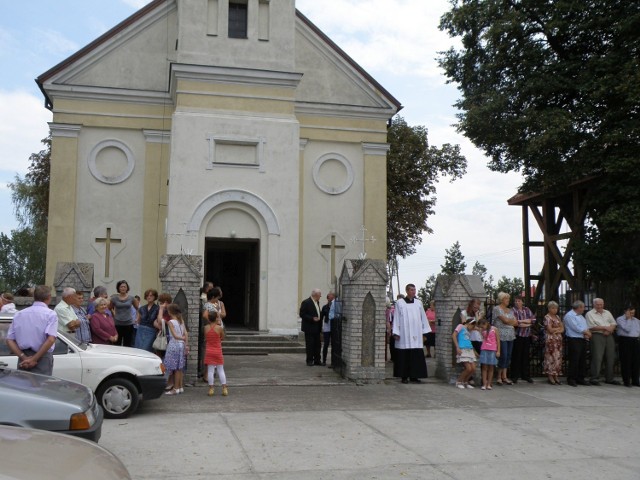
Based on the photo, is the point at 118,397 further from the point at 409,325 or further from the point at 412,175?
the point at 412,175

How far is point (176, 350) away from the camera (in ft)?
36.8

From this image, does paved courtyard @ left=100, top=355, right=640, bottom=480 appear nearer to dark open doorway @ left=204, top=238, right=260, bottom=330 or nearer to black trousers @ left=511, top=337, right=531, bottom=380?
black trousers @ left=511, top=337, right=531, bottom=380

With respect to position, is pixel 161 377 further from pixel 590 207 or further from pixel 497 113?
pixel 590 207

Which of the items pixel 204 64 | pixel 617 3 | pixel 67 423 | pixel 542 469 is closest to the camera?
pixel 67 423

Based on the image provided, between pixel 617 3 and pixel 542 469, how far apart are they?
1544 cm

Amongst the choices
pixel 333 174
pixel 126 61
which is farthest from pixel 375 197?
pixel 126 61

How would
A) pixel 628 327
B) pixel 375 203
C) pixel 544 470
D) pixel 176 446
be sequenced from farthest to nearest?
pixel 375 203 → pixel 628 327 → pixel 176 446 → pixel 544 470

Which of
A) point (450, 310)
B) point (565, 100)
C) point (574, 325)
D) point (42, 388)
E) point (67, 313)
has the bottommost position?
point (42, 388)

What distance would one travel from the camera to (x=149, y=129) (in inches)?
869

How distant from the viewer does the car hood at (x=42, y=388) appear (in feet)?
19.3

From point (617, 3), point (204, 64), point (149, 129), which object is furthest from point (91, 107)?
point (617, 3)

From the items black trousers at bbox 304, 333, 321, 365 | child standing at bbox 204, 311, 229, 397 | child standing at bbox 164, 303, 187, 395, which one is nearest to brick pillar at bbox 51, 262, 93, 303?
child standing at bbox 164, 303, 187, 395

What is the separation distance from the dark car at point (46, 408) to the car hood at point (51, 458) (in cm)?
159

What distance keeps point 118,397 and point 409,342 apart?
5.92 m
